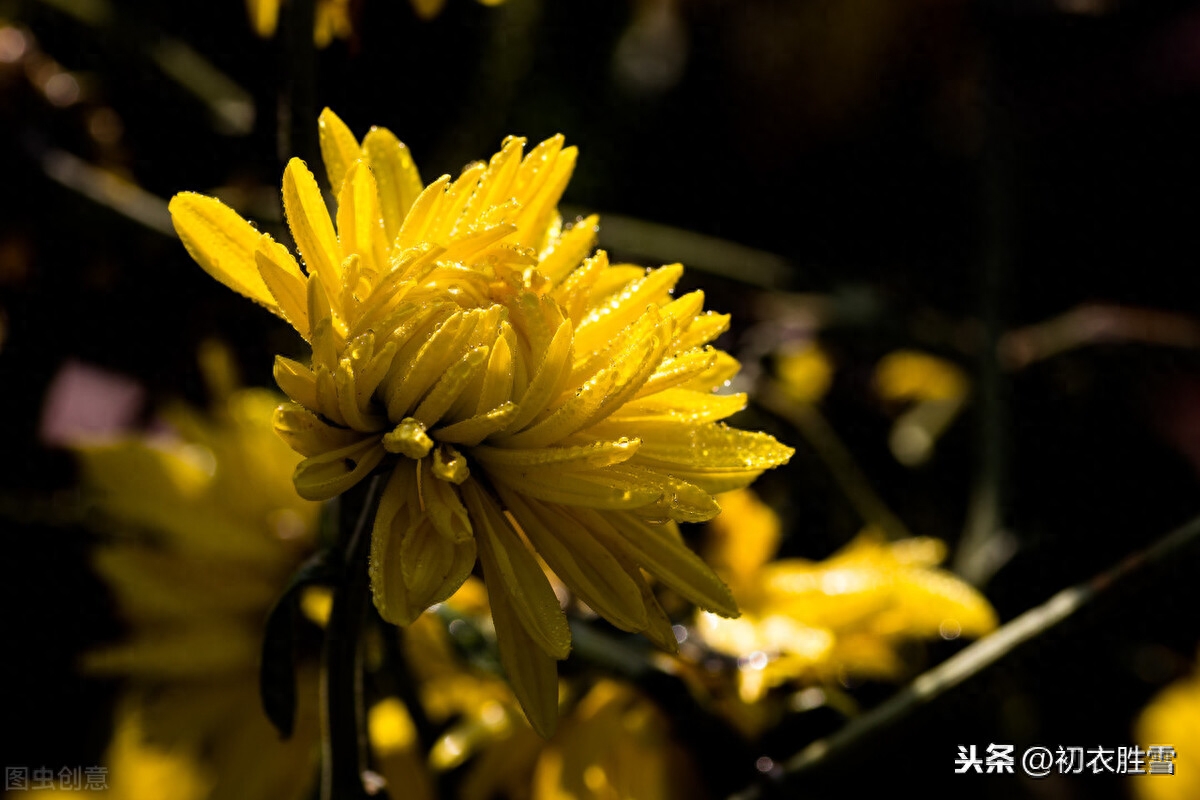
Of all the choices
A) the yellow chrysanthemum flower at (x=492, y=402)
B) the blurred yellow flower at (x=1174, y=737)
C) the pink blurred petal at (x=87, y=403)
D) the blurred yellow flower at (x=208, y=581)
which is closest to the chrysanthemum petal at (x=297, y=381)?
the yellow chrysanthemum flower at (x=492, y=402)

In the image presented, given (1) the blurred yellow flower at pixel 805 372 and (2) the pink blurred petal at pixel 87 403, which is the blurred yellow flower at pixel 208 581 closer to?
(2) the pink blurred petal at pixel 87 403

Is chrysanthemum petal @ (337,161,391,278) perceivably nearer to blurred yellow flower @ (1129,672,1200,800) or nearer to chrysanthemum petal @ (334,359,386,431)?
chrysanthemum petal @ (334,359,386,431)

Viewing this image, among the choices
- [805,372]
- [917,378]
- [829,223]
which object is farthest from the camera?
[829,223]

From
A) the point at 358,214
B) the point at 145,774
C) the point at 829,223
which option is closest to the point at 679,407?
the point at 358,214

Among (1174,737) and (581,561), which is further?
(1174,737)

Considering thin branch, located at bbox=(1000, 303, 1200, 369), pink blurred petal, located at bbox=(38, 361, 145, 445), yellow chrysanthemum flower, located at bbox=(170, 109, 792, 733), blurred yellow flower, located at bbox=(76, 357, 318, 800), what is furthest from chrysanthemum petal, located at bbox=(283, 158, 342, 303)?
thin branch, located at bbox=(1000, 303, 1200, 369)

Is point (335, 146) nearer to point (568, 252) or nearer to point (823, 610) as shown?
point (568, 252)
